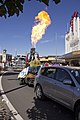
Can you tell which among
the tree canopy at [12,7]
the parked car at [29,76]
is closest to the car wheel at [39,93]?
the parked car at [29,76]

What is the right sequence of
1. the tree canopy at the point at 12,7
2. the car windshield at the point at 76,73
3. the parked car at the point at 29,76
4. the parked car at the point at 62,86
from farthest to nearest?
1. the parked car at the point at 29,76
2. the car windshield at the point at 76,73
3. the parked car at the point at 62,86
4. the tree canopy at the point at 12,7

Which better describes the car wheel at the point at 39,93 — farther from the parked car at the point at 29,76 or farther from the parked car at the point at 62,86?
the parked car at the point at 29,76

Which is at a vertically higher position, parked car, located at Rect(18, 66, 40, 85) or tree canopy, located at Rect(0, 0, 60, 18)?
tree canopy, located at Rect(0, 0, 60, 18)

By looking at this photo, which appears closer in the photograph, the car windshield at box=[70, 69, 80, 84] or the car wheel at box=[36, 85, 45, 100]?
the car windshield at box=[70, 69, 80, 84]

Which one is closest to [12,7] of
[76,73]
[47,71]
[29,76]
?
[76,73]

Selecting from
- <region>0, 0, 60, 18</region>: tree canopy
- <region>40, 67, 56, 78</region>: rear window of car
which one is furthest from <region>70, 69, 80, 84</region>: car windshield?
<region>0, 0, 60, 18</region>: tree canopy

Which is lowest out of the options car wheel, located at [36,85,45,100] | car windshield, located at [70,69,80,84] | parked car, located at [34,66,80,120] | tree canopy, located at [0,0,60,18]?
car wheel, located at [36,85,45,100]

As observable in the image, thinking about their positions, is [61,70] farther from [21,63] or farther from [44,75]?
[21,63]

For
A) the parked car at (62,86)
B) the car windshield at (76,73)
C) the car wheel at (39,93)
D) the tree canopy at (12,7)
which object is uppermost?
the tree canopy at (12,7)

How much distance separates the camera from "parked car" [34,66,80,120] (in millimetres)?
7280

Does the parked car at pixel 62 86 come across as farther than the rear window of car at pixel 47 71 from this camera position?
No

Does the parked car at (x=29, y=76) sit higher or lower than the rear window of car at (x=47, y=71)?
lower

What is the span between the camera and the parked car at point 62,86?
23.9 feet

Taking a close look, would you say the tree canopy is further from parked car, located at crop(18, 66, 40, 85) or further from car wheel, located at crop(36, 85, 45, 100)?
parked car, located at crop(18, 66, 40, 85)
